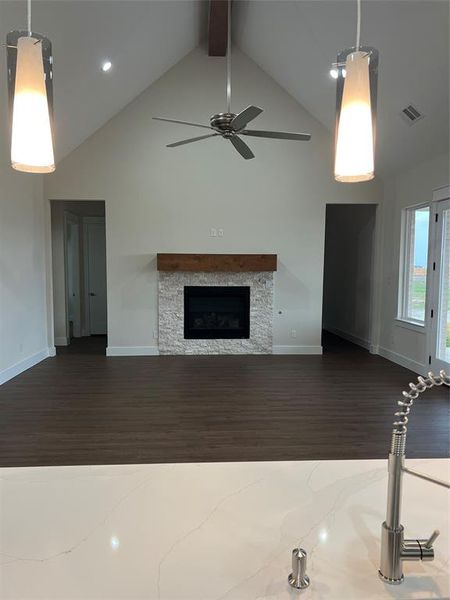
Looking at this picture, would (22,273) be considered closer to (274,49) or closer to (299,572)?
(274,49)

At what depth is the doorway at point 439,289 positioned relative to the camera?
5227 millimetres

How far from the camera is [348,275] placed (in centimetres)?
840

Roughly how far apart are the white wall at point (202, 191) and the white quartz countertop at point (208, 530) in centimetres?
561

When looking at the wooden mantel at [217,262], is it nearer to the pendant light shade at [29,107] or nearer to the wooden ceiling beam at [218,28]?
the wooden ceiling beam at [218,28]

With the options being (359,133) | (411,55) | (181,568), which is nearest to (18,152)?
(359,133)

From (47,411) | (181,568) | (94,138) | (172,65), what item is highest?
(172,65)

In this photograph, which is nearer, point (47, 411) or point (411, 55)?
point (47, 411)

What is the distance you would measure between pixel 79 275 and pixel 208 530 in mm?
8062

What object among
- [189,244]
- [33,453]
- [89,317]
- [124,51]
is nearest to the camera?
[33,453]

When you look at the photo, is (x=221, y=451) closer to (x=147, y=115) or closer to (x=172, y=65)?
(x=147, y=115)

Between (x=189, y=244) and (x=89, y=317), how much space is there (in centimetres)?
326

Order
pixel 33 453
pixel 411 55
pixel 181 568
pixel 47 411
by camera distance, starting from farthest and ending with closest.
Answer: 1. pixel 411 55
2. pixel 47 411
3. pixel 33 453
4. pixel 181 568

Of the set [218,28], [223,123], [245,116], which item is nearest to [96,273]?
[218,28]

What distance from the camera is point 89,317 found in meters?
8.66
